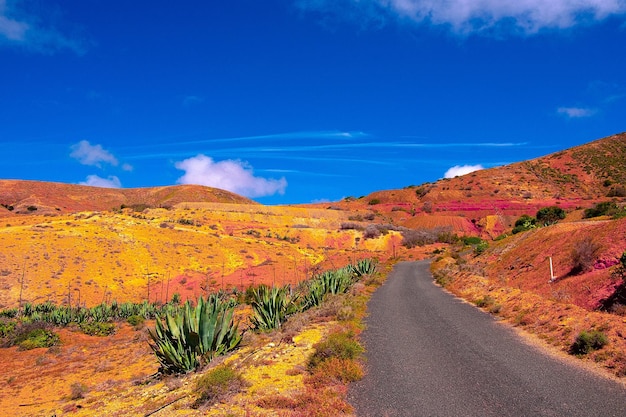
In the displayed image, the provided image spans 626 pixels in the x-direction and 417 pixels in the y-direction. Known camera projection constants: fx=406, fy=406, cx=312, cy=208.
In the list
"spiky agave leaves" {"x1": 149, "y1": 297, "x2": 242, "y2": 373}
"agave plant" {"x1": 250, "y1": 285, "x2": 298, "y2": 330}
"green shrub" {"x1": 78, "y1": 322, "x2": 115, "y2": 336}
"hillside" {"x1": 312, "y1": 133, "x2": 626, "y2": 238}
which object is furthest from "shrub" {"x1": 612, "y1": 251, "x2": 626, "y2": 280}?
"hillside" {"x1": 312, "y1": 133, "x2": 626, "y2": 238}

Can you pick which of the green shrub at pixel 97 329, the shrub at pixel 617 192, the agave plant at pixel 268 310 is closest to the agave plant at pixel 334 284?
the agave plant at pixel 268 310

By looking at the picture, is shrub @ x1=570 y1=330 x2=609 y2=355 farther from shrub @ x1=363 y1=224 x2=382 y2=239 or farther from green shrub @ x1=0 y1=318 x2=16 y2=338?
shrub @ x1=363 y1=224 x2=382 y2=239

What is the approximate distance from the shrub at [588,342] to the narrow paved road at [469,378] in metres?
0.63

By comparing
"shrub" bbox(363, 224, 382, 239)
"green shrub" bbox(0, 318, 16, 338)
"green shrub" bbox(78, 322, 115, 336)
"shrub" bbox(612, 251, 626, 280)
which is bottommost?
"green shrub" bbox(78, 322, 115, 336)

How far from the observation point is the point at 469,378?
6.93 m

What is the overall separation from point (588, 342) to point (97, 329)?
19.5m

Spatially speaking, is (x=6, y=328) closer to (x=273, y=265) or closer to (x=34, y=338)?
(x=34, y=338)

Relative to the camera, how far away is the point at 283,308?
1327 cm

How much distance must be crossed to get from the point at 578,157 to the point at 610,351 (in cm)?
10362

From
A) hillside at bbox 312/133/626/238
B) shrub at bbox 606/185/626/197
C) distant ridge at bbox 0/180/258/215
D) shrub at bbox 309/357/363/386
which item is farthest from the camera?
distant ridge at bbox 0/180/258/215

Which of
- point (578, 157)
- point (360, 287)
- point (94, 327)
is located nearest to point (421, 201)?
point (578, 157)

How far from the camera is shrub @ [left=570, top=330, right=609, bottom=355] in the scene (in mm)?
7965

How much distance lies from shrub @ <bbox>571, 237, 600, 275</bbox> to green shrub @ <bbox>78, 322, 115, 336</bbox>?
Result: 20.0m

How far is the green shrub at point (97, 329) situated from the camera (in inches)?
747
